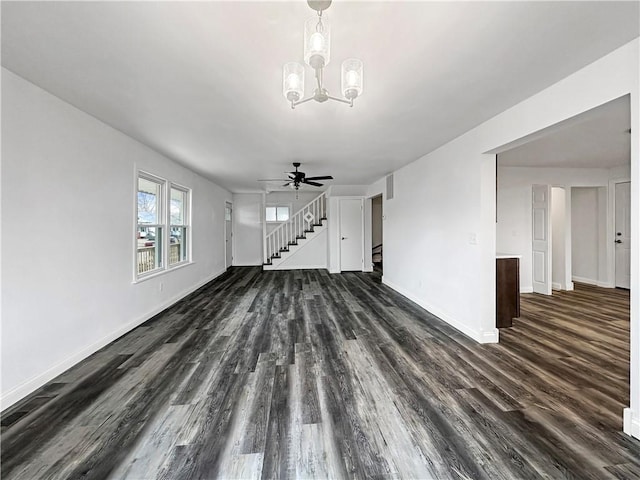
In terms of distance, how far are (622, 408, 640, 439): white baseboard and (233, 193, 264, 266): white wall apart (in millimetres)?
8851

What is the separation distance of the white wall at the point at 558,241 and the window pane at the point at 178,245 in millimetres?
7560

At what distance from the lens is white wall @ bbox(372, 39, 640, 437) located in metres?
1.82

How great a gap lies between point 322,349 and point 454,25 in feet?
9.50

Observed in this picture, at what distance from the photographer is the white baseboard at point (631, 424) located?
1.76 m

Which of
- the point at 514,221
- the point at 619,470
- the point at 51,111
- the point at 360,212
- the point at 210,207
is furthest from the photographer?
the point at 360,212

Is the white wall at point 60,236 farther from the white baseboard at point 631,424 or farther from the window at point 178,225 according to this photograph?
the white baseboard at point 631,424

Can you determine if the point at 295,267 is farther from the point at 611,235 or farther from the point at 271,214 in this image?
the point at 611,235

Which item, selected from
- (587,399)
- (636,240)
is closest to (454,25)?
(636,240)

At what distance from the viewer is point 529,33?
5.58 feet

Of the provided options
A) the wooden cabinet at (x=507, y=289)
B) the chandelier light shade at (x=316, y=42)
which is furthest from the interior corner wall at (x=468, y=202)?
the chandelier light shade at (x=316, y=42)

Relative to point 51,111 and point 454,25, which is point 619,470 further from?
point 51,111

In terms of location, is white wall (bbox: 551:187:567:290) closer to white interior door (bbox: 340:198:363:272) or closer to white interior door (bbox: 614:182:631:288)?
white interior door (bbox: 614:182:631:288)

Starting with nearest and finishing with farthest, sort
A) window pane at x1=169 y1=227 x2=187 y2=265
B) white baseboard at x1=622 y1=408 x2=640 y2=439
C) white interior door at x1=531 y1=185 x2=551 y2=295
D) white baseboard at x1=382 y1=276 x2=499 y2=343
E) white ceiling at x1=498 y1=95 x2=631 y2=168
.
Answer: white baseboard at x1=622 y1=408 x2=640 y2=439, white ceiling at x1=498 y1=95 x2=631 y2=168, white baseboard at x1=382 y1=276 x2=499 y2=343, window pane at x1=169 y1=227 x2=187 y2=265, white interior door at x1=531 y1=185 x2=551 y2=295

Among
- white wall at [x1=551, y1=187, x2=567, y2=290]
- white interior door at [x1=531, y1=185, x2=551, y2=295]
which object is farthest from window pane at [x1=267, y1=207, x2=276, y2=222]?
white wall at [x1=551, y1=187, x2=567, y2=290]
